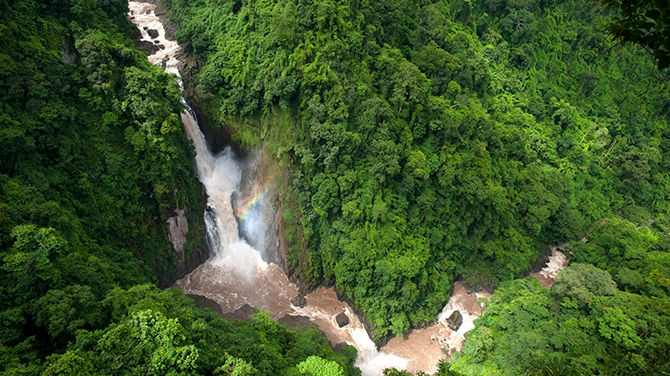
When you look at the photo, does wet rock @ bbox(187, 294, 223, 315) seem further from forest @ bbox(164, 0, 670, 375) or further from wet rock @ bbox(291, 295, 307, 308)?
forest @ bbox(164, 0, 670, 375)

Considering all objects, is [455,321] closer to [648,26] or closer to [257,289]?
[257,289]

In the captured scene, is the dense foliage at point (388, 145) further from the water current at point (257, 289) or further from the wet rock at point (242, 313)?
the wet rock at point (242, 313)

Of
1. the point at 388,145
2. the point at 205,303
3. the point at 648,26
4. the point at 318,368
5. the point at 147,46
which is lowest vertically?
the point at 205,303

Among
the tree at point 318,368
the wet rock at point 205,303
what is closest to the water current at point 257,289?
the wet rock at point 205,303

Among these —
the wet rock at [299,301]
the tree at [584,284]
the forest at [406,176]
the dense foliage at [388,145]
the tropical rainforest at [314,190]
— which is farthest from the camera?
the wet rock at [299,301]

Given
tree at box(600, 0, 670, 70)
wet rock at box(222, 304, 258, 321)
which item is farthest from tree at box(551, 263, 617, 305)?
tree at box(600, 0, 670, 70)

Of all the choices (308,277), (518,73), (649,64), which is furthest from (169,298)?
(649,64)

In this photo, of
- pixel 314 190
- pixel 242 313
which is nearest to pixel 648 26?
pixel 314 190
